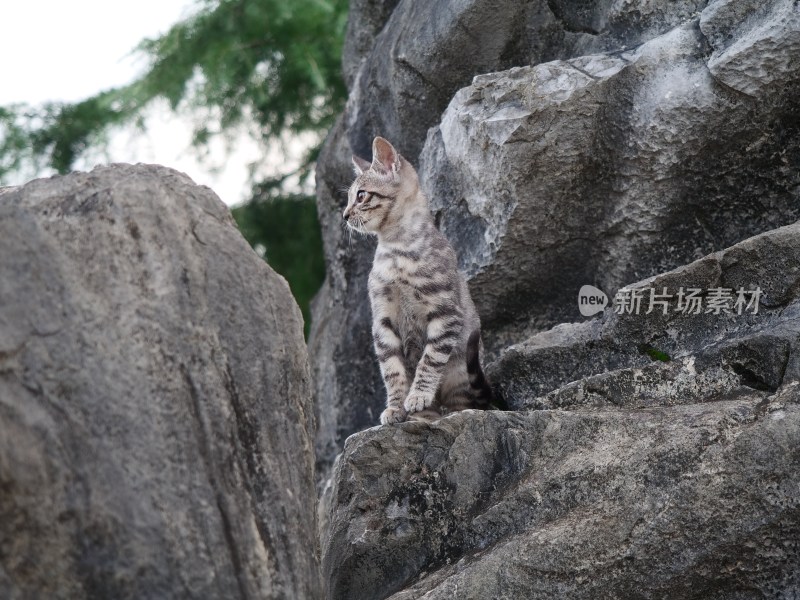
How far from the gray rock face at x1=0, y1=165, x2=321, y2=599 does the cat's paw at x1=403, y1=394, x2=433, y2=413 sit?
166 cm

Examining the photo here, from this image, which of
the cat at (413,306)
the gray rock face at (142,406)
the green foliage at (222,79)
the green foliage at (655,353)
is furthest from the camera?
the green foliage at (222,79)

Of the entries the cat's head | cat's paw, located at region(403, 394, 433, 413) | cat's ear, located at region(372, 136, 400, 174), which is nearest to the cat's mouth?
the cat's head

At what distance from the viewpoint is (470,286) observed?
21.4 ft

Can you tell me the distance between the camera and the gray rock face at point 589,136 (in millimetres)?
5715

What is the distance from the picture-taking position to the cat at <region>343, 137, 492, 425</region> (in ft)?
18.6

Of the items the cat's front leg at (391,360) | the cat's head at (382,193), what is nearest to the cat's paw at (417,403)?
the cat's front leg at (391,360)

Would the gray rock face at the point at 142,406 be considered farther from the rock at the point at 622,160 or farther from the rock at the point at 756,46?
the rock at the point at 756,46

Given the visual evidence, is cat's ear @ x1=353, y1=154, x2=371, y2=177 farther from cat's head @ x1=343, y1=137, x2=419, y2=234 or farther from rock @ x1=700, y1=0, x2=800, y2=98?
rock @ x1=700, y1=0, x2=800, y2=98

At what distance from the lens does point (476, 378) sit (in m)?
5.64

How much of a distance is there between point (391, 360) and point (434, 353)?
1.04ft

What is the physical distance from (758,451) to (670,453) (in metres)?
0.37

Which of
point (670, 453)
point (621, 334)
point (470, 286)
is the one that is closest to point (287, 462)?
point (670, 453)

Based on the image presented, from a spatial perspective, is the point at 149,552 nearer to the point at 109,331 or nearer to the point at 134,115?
the point at 109,331

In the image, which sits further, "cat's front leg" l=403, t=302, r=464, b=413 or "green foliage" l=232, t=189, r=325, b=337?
"green foliage" l=232, t=189, r=325, b=337
